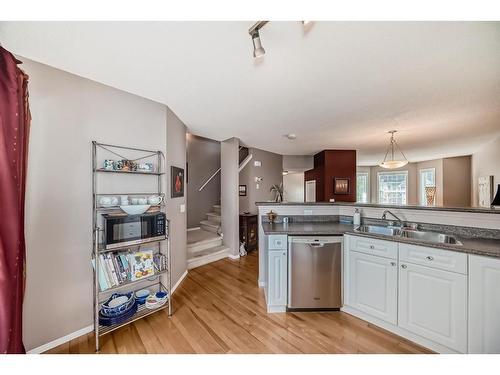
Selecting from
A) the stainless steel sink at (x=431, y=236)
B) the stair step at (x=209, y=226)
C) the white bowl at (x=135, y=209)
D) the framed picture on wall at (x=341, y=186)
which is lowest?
the stair step at (x=209, y=226)

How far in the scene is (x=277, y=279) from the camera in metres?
2.19

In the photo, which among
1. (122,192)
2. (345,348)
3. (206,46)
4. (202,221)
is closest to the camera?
(206,46)

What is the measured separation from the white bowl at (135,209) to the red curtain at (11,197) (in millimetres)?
635

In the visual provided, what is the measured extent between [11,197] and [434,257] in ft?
9.99

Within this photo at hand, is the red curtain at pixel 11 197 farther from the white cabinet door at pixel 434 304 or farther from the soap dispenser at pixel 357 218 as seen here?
the soap dispenser at pixel 357 218

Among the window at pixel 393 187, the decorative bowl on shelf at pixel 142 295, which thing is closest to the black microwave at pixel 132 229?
the decorative bowl on shelf at pixel 142 295

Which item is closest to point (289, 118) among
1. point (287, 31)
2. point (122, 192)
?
point (287, 31)

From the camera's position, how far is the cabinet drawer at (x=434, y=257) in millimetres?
1516

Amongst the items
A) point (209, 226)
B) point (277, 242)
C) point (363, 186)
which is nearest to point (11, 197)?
point (277, 242)

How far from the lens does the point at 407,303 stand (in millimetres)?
1748

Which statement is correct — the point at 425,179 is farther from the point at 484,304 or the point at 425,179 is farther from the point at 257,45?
the point at 257,45

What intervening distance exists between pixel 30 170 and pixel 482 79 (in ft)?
13.0

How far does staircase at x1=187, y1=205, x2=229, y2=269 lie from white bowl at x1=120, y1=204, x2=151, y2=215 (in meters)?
1.87

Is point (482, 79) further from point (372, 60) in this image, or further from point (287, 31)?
point (287, 31)
